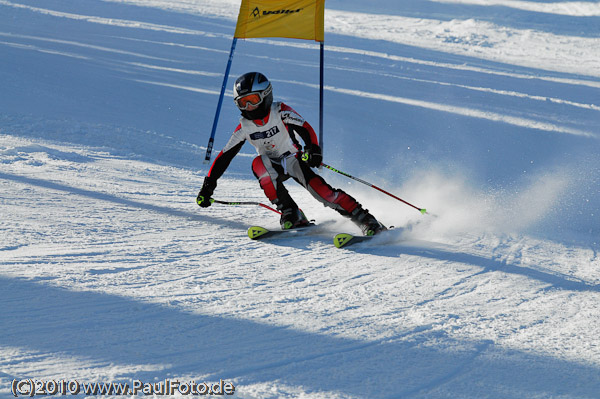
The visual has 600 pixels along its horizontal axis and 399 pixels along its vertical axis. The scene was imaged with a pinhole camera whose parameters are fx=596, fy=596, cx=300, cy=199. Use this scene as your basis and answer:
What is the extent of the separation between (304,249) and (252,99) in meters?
1.31

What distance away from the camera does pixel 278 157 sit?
5121 millimetres

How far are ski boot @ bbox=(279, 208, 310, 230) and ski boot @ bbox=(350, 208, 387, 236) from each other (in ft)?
1.44

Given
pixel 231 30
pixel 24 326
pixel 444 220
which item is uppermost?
pixel 231 30

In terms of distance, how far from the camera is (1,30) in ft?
56.0

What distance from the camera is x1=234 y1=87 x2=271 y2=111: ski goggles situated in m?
4.84

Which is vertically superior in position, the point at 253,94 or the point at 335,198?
the point at 253,94

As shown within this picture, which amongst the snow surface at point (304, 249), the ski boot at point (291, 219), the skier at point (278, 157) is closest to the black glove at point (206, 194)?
the skier at point (278, 157)

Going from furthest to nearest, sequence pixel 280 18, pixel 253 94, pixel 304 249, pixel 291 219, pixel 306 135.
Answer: pixel 280 18 → pixel 306 135 → pixel 291 219 → pixel 253 94 → pixel 304 249

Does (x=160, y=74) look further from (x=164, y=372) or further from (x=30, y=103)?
(x=164, y=372)

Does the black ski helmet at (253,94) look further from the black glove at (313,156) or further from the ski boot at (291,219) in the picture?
the ski boot at (291,219)

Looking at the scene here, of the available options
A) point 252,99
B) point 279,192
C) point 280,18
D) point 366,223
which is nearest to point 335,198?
point 366,223

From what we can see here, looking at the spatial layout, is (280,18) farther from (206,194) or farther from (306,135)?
(206,194)

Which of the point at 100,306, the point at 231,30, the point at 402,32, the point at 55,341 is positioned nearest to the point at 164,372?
the point at 55,341

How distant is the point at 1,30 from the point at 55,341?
56.1 ft
